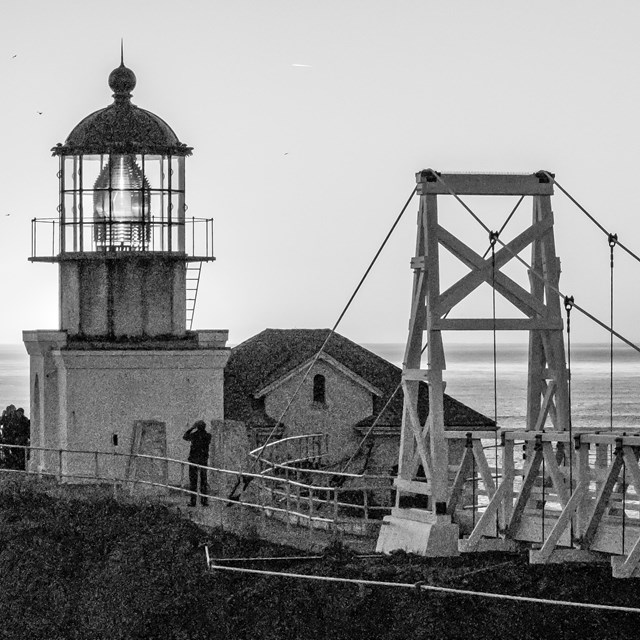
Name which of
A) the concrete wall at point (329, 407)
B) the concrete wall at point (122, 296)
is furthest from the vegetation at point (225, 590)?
the concrete wall at point (329, 407)

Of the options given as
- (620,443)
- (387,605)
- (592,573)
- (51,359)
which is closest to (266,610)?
(387,605)

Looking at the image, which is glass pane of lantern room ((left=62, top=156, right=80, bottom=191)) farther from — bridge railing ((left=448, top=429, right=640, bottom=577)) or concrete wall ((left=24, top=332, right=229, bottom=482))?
bridge railing ((left=448, top=429, right=640, bottom=577))

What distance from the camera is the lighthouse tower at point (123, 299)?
36.6 metres

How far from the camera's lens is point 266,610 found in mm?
22656

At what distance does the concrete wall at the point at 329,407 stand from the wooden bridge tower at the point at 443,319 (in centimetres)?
2217

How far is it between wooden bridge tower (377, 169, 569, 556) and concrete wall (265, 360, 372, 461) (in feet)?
72.7

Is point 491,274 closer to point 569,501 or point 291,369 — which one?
point 569,501

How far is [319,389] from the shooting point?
46344 millimetres

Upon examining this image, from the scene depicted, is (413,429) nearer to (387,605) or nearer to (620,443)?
(387,605)

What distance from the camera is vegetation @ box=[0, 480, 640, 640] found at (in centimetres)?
2130

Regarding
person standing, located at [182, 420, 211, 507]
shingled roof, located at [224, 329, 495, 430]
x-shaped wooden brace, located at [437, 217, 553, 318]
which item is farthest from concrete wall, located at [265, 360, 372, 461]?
x-shaped wooden brace, located at [437, 217, 553, 318]

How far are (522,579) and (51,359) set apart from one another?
16796mm

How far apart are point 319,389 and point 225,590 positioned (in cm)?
2288

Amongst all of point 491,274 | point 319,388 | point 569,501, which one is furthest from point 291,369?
point 569,501
